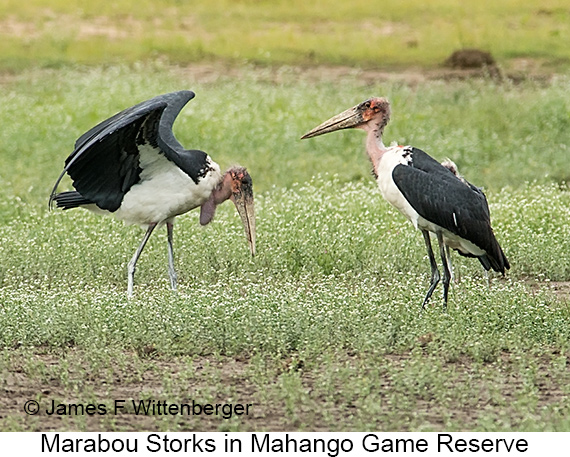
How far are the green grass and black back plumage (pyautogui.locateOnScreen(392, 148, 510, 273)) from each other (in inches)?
368

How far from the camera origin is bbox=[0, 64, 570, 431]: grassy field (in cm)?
509

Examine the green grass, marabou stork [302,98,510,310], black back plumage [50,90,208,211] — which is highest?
the green grass

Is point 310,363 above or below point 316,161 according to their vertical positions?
below

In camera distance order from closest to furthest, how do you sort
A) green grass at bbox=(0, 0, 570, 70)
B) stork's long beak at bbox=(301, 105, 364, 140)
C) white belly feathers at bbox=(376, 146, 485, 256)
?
1. white belly feathers at bbox=(376, 146, 485, 256)
2. stork's long beak at bbox=(301, 105, 364, 140)
3. green grass at bbox=(0, 0, 570, 70)

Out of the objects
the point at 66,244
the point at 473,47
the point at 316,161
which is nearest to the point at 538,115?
the point at 316,161

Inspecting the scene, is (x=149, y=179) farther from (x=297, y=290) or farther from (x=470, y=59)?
(x=470, y=59)

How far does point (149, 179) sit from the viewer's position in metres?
7.05

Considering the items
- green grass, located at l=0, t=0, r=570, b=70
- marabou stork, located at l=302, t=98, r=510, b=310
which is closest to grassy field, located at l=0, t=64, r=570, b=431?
marabou stork, located at l=302, t=98, r=510, b=310

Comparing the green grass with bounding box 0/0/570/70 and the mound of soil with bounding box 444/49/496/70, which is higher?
the green grass with bounding box 0/0/570/70

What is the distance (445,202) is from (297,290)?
38.7 inches

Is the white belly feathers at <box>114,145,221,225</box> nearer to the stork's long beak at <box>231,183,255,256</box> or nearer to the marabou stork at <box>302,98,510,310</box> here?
the stork's long beak at <box>231,183,255,256</box>

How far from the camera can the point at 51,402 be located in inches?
198

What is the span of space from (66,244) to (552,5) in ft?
39.2
